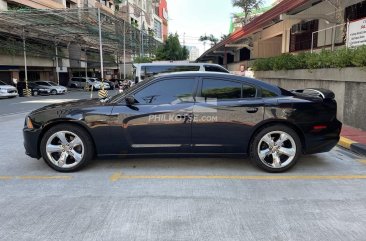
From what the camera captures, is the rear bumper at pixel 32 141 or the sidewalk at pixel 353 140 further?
the sidewalk at pixel 353 140

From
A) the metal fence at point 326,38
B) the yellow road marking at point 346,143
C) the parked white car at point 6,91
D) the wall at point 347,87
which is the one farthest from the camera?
the parked white car at point 6,91

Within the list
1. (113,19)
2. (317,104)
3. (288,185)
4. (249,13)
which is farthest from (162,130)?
(249,13)

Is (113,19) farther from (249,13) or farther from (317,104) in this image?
(317,104)

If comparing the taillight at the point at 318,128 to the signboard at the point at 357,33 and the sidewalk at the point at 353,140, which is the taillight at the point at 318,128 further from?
the signboard at the point at 357,33

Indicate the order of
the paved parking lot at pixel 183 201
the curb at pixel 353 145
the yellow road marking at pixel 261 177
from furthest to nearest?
the curb at pixel 353 145, the yellow road marking at pixel 261 177, the paved parking lot at pixel 183 201

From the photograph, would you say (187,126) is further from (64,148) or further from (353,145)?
(353,145)

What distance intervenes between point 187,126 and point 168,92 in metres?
0.60

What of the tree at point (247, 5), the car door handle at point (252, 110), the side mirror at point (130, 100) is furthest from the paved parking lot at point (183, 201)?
the tree at point (247, 5)

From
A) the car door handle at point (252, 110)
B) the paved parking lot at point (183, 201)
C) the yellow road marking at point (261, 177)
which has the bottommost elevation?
the paved parking lot at point (183, 201)

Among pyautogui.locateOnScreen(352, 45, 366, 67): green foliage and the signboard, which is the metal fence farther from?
pyautogui.locateOnScreen(352, 45, 366, 67): green foliage

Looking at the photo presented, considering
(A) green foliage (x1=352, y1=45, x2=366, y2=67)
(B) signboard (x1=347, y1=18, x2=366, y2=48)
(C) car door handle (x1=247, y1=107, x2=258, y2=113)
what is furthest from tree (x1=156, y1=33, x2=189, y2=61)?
(C) car door handle (x1=247, y1=107, x2=258, y2=113)

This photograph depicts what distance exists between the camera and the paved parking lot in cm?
334

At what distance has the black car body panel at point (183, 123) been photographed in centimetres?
504

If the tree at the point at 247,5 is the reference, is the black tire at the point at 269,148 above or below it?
below
